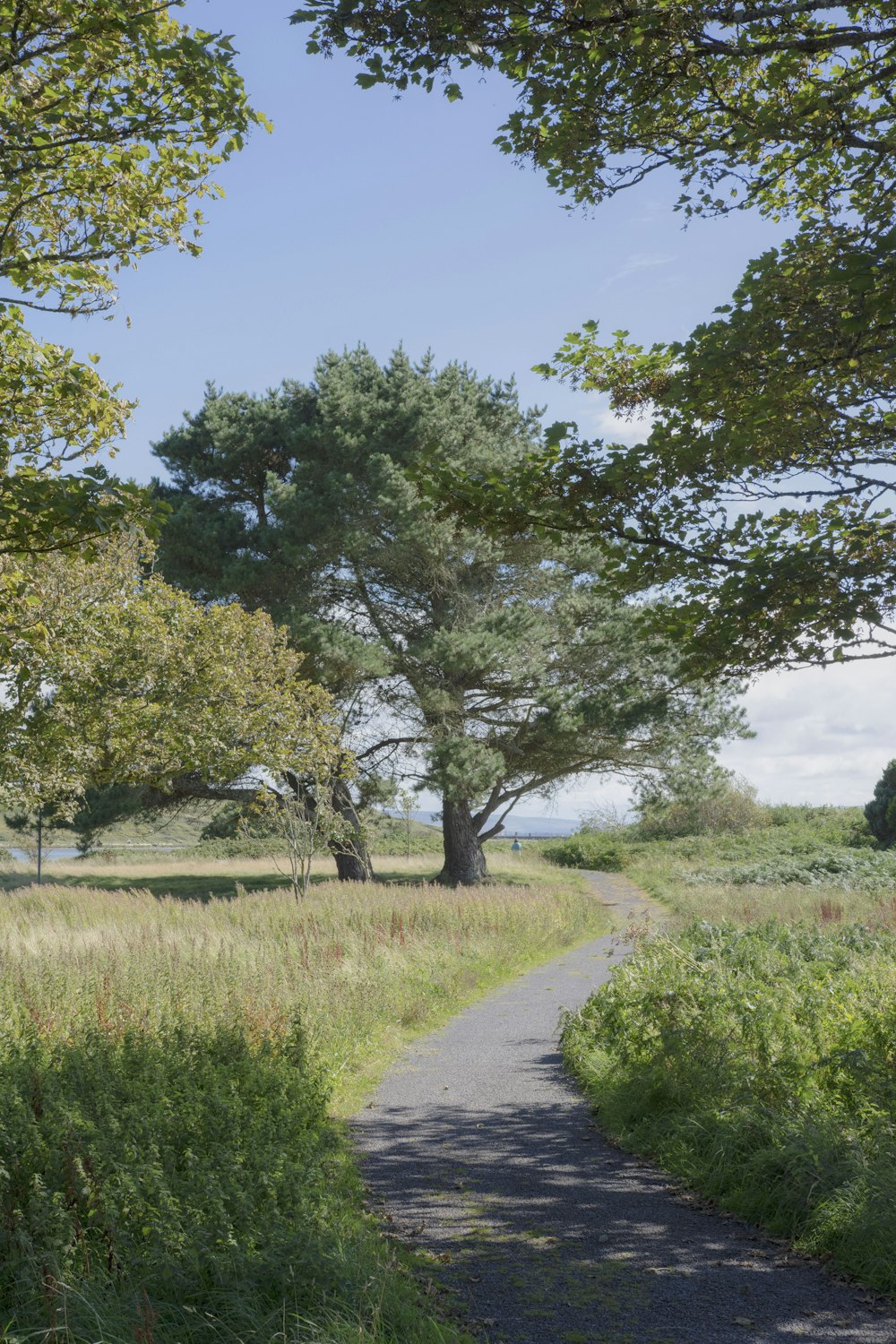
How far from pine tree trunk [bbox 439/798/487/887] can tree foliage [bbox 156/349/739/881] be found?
56mm

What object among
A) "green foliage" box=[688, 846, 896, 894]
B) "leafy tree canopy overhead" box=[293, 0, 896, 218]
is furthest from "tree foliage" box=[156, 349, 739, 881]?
"leafy tree canopy overhead" box=[293, 0, 896, 218]

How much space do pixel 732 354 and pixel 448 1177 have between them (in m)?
5.58

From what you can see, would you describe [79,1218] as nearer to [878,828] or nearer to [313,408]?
[313,408]

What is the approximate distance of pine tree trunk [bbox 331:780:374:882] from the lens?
81.6 ft

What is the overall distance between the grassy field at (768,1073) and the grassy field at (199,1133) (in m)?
2.11

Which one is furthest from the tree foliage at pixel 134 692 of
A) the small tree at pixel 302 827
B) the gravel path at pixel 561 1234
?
the gravel path at pixel 561 1234

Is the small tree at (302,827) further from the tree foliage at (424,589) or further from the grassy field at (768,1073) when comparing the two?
the grassy field at (768,1073)

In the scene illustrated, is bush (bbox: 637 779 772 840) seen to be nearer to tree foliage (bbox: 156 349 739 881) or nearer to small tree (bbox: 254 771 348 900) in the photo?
tree foliage (bbox: 156 349 739 881)

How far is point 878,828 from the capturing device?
37.2 metres

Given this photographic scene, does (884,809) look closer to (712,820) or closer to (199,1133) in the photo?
(712,820)

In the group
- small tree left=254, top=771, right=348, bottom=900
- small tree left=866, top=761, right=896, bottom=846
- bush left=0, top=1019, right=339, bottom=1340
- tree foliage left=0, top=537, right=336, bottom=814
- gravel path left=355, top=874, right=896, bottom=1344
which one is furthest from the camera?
small tree left=866, top=761, right=896, bottom=846

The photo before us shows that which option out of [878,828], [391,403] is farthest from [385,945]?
[878,828]

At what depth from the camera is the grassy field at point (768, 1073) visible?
5.37 meters

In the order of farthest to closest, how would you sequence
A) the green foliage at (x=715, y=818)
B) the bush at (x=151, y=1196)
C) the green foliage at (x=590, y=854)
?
the green foliage at (x=715, y=818) → the green foliage at (x=590, y=854) → the bush at (x=151, y=1196)
